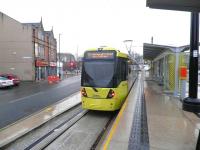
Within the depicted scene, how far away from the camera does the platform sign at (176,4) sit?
14.3 ft

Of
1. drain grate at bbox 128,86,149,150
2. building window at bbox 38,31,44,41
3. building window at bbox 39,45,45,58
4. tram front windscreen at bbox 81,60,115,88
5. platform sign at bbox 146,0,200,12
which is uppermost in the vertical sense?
building window at bbox 38,31,44,41

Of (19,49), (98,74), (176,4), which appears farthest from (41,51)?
(176,4)

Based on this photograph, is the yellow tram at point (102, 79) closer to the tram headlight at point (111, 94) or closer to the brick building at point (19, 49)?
the tram headlight at point (111, 94)

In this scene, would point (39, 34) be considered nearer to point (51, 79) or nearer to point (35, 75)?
point (35, 75)

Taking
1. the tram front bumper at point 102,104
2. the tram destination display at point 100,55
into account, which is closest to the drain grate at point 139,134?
the tram front bumper at point 102,104

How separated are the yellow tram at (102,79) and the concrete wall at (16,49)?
29.3 meters

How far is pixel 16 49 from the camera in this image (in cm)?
3897

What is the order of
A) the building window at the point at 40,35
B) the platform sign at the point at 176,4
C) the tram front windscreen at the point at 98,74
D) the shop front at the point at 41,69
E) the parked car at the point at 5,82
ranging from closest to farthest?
the platform sign at the point at 176,4, the tram front windscreen at the point at 98,74, the parked car at the point at 5,82, the shop front at the point at 41,69, the building window at the point at 40,35

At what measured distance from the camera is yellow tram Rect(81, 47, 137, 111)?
10.0 m

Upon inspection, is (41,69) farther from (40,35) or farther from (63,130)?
(63,130)

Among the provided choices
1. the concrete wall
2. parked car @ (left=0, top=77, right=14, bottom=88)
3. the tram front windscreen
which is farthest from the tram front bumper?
the concrete wall

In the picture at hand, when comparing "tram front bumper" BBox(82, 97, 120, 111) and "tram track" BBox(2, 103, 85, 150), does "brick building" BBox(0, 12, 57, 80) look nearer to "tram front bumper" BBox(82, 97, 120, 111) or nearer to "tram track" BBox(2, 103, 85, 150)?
"tram track" BBox(2, 103, 85, 150)

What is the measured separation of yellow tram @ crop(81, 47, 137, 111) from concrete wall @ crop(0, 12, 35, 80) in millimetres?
29342

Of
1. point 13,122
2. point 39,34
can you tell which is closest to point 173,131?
point 13,122
